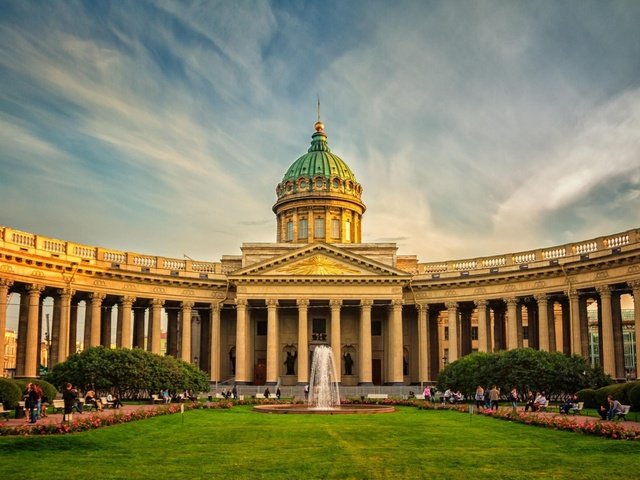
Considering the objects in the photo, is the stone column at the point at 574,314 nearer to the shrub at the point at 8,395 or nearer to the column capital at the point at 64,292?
the column capital at the point at 64,292

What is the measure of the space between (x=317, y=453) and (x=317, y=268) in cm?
4918

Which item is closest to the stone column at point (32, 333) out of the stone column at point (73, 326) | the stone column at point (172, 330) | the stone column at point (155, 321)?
the stone column at point (73, 326)

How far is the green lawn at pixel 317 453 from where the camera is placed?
19.7m

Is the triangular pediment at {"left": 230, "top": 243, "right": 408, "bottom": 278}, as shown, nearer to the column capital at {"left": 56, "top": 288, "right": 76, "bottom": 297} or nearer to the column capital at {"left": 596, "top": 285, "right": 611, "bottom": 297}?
the column capital at {"left": 56, "top": 288, "right": 76, "bottom": 297}

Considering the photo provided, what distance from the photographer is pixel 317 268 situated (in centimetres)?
7181

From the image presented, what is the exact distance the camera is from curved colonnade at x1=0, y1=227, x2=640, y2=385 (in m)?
57.6

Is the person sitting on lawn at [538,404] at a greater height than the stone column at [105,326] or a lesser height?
lesser

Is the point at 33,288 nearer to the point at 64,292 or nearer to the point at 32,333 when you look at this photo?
the point at 32,333

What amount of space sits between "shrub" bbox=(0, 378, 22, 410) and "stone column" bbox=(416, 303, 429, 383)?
4436 centimetres

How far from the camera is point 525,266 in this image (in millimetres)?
66188

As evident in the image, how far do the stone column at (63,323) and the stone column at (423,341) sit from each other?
110 ft

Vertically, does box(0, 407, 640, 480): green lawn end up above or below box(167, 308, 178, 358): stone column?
below

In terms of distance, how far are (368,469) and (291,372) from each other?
57480 millimetres

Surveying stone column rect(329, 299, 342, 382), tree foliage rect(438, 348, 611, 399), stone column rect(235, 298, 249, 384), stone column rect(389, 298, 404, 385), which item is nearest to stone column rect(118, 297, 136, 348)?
stone column rect(235, 298, 249, 384)
